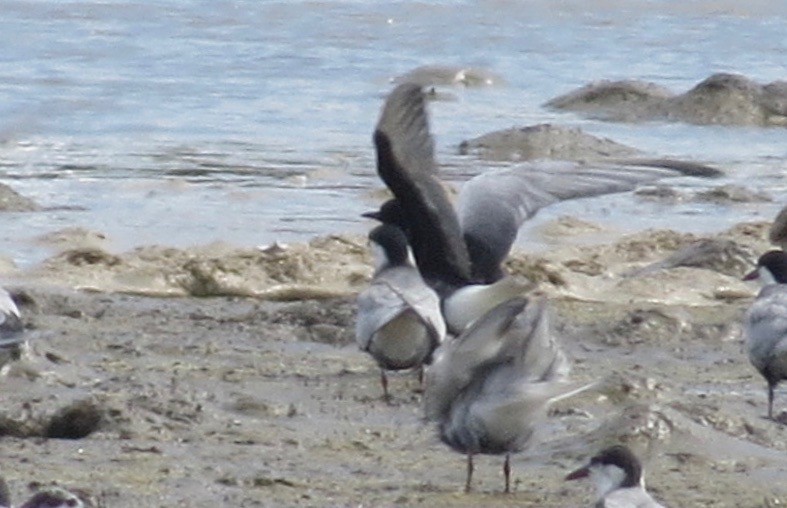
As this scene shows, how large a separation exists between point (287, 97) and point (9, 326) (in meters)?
9.68

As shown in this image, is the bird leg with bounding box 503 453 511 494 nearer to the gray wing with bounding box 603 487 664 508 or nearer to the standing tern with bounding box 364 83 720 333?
the gray wing with bounding box 603 487 664 508

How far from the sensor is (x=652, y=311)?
8.69m

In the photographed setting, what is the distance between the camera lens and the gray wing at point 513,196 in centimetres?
835

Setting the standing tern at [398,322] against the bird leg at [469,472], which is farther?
the standing tern at [398,322]

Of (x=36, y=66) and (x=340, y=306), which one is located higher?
(x=340, y=306)

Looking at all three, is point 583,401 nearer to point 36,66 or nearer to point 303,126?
point 303,126

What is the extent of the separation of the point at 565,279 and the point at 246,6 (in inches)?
552

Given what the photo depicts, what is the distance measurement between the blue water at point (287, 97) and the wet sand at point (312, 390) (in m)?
1.19

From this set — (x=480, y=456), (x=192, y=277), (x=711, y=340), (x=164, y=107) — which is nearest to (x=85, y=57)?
(x=164, y=107)

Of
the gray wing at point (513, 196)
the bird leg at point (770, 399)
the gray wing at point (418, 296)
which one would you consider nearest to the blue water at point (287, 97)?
the gray wing at point (513, 196)

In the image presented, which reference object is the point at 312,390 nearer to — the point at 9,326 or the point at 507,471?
the point at 9,326

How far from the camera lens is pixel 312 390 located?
7.42 m

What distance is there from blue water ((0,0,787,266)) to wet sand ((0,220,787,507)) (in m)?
1.19

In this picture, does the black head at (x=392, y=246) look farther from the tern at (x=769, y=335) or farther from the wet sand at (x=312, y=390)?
the tern at (x=769, y=335)
